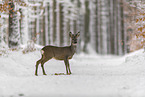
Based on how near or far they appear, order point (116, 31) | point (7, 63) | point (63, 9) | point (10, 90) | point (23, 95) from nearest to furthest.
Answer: point (23, 95) → point (10, 90) → point (7, 63) → point (63, 9) → point (116, 31)

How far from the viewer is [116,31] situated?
169 feet

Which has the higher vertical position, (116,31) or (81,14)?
(81,14)

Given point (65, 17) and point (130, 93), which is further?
point (65, 17)

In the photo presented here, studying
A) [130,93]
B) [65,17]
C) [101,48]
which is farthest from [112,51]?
[130,93]

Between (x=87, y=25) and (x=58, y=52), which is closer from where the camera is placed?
(x=58, y=52)

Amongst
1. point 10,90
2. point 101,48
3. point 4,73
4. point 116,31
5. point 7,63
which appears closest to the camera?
point 10,90

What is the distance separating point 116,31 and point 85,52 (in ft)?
43.4

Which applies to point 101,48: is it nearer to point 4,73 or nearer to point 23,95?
point 4,73

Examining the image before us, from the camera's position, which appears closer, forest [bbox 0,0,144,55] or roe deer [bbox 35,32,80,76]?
roe deer [bbox 35,32,80,76]

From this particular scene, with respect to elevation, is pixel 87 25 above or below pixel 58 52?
above

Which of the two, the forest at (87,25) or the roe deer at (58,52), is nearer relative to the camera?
the roe deer at (58,52)

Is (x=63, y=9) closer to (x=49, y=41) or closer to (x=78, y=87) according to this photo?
(x=49, y=41)

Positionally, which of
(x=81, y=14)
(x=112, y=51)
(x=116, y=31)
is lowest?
(x=112, y=51)

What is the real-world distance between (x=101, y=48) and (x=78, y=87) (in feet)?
131
